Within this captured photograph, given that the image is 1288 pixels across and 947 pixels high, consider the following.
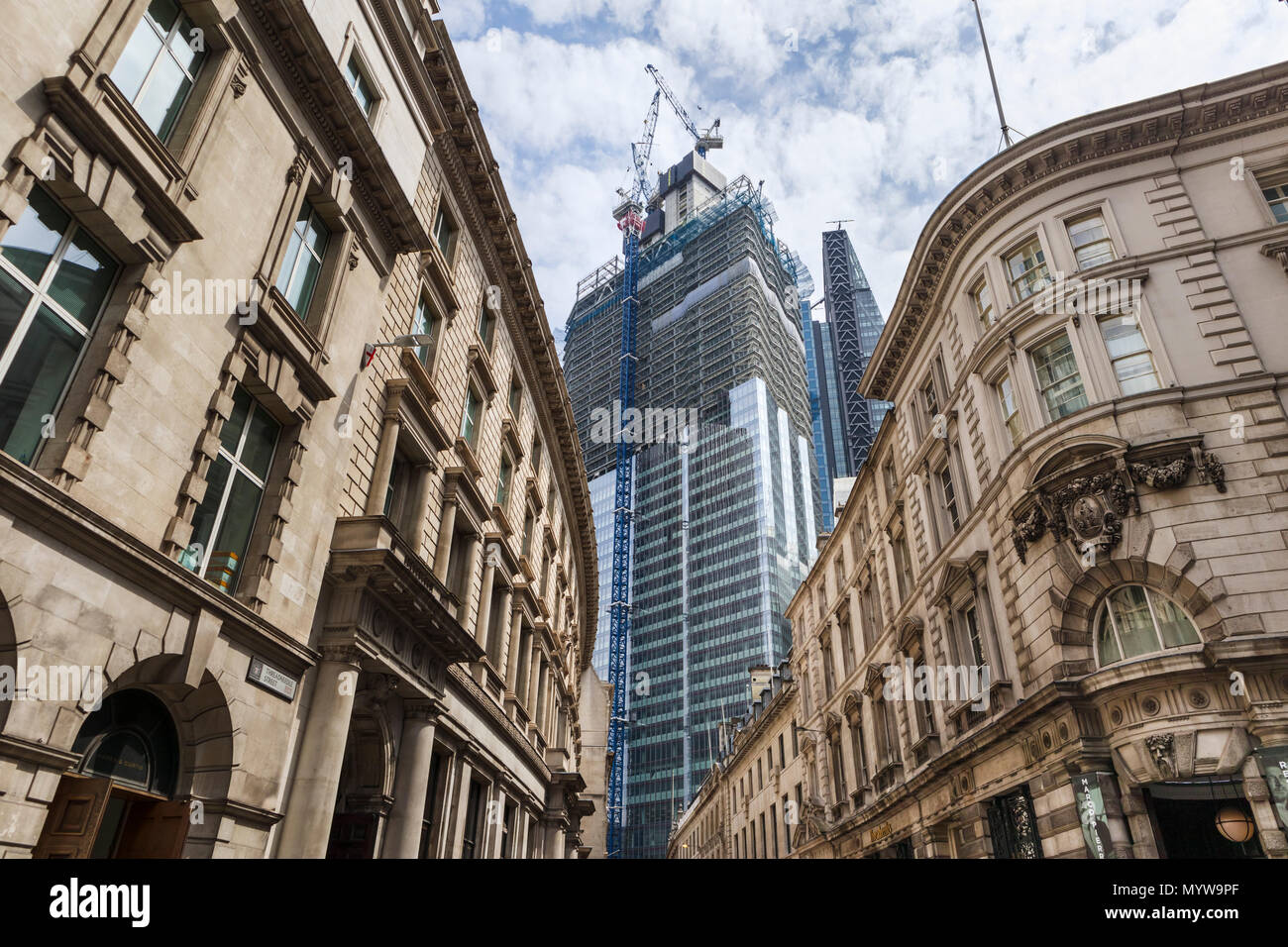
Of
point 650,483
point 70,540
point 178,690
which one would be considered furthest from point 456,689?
point 650,483

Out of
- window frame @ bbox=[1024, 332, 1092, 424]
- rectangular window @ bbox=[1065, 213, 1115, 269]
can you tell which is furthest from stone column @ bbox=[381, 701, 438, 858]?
rectangular window @ bbox=[1065, 213, 1115, 269]

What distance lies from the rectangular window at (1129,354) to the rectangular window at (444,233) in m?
19.2

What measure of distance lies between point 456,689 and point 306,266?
11.2 m

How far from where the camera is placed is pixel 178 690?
11.7 metres

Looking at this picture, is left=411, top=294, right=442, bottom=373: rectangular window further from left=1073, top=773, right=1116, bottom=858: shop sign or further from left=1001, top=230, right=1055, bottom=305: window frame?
left=1073, top=773, right=1116, bottom=858: shop sign

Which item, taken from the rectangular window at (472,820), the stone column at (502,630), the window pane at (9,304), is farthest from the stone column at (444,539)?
the window pane at (9,304)

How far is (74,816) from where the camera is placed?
31.4ft

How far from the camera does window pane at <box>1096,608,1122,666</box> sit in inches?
748

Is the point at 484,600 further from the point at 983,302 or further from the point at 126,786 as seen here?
the point at 983,302

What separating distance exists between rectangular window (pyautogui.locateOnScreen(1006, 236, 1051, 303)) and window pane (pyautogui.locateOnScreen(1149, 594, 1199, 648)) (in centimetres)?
995

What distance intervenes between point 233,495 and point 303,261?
5.56 m

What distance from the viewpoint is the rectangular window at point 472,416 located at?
2502 cm

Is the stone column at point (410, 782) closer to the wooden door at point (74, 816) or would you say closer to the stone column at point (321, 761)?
the stone column at point (321, 761)

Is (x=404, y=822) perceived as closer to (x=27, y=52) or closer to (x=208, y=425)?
(x=208, y=425)
